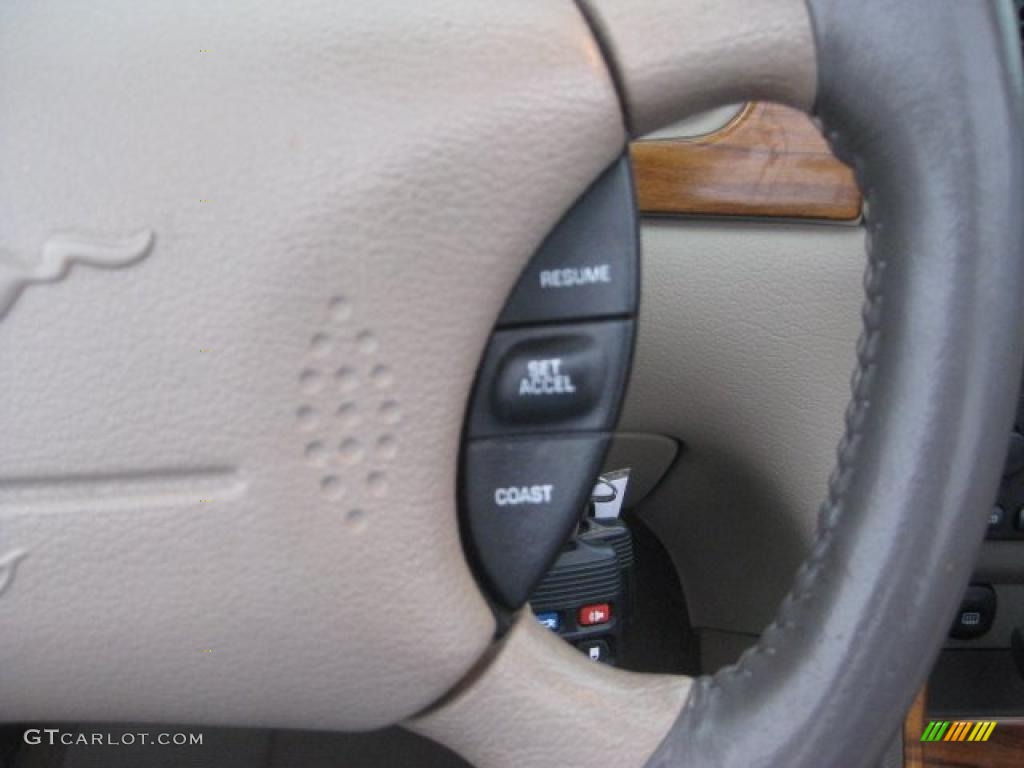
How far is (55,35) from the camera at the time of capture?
1.83 ft

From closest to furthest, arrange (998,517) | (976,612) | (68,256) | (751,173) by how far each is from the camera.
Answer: (68,256)
(751,173)
(998,517)
(976,612)

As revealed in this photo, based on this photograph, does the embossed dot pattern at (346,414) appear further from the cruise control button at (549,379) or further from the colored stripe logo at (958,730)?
the colored stripe logo at (958,730)

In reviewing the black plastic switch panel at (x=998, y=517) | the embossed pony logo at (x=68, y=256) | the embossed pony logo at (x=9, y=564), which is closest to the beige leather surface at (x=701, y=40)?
the embossed pony logo at (x=68, y=256)

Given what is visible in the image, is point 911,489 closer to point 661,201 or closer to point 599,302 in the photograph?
point 599,302

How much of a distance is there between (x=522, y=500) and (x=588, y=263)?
0.13 meters

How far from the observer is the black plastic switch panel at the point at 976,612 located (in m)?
1.25

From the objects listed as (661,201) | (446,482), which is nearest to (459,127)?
(446,482)

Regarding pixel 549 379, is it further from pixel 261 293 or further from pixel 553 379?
pixel 261 293

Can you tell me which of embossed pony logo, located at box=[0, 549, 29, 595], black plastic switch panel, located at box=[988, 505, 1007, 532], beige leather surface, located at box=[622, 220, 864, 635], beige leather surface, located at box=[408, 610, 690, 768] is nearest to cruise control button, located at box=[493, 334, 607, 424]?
beige leather surface, located at box=[408, 610, 690, 768]

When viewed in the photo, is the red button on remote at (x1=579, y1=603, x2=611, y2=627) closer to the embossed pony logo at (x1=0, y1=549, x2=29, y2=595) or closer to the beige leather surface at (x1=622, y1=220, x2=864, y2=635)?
the beige leather surface at (x1=622, y1=220, x2=864, y2=635)

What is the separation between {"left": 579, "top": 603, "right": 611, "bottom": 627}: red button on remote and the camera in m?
1.01

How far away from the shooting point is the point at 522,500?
61 cm

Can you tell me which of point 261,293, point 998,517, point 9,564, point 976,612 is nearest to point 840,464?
point 261,293

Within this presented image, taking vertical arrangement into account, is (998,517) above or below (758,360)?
below
